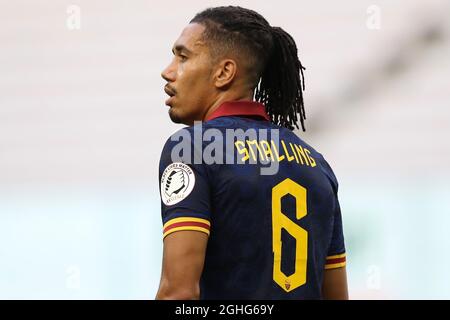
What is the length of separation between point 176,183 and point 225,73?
43cm

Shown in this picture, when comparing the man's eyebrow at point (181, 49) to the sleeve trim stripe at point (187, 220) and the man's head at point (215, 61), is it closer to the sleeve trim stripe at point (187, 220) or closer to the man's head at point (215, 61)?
the man's head at point (215, 61)

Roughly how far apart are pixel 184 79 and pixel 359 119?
2725 millimetres

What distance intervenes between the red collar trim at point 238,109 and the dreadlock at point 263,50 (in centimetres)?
9

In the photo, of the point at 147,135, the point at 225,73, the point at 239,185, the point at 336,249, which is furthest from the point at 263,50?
the point at 147,135

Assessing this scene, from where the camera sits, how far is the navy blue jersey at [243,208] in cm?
256

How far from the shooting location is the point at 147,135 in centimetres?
545

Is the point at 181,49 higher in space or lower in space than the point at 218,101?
higher

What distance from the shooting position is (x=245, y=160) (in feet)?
8.64

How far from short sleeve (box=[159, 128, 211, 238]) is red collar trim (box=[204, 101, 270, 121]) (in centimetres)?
22

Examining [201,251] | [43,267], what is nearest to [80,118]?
[43,267]

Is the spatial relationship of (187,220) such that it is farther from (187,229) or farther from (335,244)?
(335,244)
